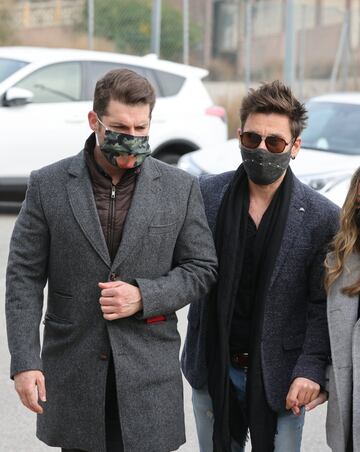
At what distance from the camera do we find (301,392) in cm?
353

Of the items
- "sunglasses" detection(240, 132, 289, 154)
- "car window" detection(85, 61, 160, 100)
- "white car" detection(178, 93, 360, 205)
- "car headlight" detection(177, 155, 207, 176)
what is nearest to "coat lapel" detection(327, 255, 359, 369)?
"sunglasses" detection(240, 132, 289, 154)

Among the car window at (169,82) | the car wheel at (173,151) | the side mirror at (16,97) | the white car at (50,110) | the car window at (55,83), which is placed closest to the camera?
the side mirror at (16,97)

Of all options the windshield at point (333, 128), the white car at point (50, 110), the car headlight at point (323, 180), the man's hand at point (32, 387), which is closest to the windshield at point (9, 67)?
the white car at point (50, 110)

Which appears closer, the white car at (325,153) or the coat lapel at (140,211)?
the coat lapel at (140,211)

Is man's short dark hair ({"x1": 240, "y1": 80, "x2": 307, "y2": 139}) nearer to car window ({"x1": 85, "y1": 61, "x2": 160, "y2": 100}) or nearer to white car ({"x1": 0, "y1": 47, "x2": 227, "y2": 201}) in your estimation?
white car ({"x1": 0, "y1": 47, "x2": 227, "y2": 201})

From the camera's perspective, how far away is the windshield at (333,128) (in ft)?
34.2

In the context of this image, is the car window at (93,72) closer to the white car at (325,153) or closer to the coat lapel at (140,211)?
the white car at (325,153)

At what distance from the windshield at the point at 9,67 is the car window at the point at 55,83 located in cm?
16

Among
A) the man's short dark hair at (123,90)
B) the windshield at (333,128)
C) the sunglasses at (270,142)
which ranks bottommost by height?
the windshield at (333,128)

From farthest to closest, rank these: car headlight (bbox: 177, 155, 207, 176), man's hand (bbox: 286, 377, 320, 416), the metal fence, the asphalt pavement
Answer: the metal fence, car headlight (bbox: 177, 155, 207, 176), the asphalt pavement, man's hand (bbox: 286, 377, 320, 416)

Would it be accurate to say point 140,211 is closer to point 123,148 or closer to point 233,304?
point 123,148

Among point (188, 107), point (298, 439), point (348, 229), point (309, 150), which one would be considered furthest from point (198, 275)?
point (188, 107)

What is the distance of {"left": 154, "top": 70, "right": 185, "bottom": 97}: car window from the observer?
42.5ft

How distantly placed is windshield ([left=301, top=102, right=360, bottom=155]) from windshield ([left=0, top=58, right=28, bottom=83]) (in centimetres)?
342
